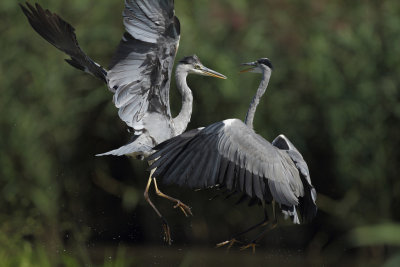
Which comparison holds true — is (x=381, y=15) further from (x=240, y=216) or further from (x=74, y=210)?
(x=74, y=210)

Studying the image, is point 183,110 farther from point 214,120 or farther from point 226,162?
point 214,120

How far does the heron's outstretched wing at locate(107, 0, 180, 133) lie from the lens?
14.2ft

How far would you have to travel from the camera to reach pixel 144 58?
4508 millimetres

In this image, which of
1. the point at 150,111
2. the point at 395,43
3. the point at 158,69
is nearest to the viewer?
the point at 158,69

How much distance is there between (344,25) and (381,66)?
0.70 m

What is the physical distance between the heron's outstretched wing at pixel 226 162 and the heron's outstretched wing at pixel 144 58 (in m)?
0.60

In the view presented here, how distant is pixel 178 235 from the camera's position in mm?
6805

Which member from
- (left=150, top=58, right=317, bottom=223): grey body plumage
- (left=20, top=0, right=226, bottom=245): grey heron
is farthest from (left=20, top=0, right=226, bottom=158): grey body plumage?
(left=150, top=58, right=317, bottom=223): grey body plumage

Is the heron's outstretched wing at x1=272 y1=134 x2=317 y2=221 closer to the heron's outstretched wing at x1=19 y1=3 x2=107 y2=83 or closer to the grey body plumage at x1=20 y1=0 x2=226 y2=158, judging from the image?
the grey body plumage at x1=20 y1=0 x2=226 y2=158

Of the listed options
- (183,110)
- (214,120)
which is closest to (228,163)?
(183,110)

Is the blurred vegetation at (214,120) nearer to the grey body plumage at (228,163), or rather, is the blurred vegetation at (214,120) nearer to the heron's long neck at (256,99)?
the heron's long neck at (256,99)

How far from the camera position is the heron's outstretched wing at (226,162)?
4129mm

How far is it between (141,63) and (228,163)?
0.93 metres

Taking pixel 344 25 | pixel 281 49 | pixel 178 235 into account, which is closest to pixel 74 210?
pixel 178 235
